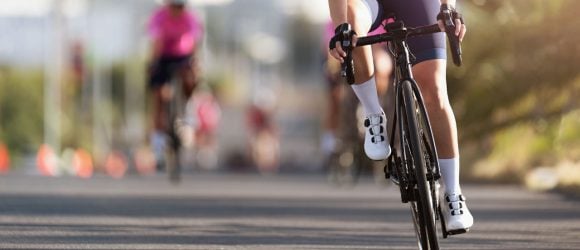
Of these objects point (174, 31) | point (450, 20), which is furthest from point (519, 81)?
point (450, 20)

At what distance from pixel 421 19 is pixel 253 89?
9326cm

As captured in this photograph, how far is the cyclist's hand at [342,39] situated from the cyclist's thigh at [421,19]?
39cm

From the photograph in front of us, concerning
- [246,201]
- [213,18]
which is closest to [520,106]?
[246,201]

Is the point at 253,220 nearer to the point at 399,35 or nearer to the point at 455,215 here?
the point at 455,215

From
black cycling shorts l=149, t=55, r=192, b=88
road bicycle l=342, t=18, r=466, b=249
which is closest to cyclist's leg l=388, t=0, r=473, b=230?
road bicycle l=342, t=18, r=466, b=249

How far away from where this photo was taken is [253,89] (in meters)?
101

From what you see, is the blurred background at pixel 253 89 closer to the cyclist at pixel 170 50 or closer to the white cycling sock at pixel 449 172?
the cyclist at pixel 170 50

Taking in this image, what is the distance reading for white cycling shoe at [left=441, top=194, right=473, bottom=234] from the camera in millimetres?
7461

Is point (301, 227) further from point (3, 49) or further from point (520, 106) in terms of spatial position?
point (3, 49)

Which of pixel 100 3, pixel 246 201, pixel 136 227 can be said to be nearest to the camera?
pixel 136 227

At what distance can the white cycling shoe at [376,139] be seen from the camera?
7652 mm

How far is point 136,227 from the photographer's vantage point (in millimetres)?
10016

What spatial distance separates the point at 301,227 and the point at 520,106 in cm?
757

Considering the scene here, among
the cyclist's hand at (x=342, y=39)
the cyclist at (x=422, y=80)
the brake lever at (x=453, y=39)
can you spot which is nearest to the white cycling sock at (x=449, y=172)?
the cyclist at (x=422, y=80)
